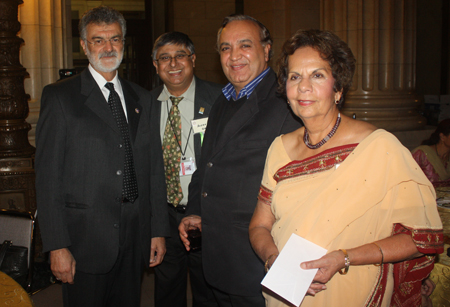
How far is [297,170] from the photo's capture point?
1640 mm

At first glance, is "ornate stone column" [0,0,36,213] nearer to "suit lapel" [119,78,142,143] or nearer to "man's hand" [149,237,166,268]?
"suit lapel" [119,78,142,143]

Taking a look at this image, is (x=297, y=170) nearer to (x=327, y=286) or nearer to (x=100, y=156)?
(x=327, y=286)

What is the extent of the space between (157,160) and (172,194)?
43cm

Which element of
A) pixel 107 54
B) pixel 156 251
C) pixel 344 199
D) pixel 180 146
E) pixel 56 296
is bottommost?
pixel 56 296

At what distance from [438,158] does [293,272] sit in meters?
3.52

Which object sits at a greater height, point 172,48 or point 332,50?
point 172,48

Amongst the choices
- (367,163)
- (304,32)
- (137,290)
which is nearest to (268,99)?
(304,32)

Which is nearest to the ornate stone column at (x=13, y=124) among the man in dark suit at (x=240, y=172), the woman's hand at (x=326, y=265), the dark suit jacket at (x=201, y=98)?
the dark suit jacket at (x=201, y=98)

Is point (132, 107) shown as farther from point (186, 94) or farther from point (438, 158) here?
point (438, 158)

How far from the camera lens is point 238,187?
2.01m

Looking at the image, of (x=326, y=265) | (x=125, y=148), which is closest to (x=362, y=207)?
(x=326, y=265)

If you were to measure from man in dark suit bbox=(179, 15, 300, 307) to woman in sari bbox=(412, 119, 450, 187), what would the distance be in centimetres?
283

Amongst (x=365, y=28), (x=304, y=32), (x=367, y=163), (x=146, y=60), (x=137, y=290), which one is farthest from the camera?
(x=146, y=60)

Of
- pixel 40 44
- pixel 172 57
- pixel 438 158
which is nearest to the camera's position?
pixel 172 57
